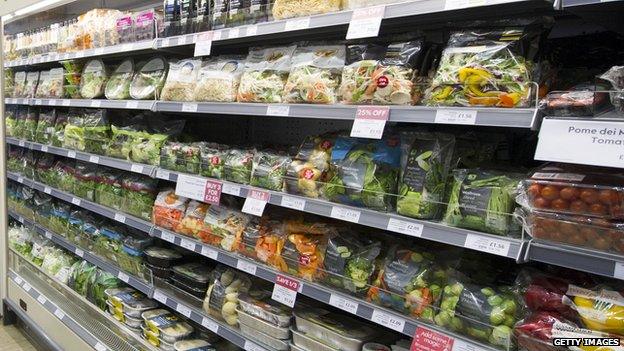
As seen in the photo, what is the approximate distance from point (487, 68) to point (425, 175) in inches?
14.7

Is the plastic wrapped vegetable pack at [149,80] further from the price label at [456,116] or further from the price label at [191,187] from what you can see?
the price label at [456,116]

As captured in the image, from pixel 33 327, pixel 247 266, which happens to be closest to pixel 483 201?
pixel 247 266

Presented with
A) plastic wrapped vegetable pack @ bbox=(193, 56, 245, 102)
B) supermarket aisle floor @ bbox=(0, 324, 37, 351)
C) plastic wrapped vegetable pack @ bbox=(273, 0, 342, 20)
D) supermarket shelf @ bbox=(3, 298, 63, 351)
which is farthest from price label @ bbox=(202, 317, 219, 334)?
supermarket aisle floor @ bbox=(0, 324, 37, 351)

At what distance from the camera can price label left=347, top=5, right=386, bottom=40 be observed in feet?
4.94

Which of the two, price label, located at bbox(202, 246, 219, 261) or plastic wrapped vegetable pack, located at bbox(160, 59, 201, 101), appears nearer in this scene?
price label, located at bbox(202, 246, 219, 261)

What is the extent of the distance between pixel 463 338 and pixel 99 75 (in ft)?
8.65

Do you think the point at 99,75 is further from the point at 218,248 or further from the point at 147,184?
the point at 218,248

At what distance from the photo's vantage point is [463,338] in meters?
1.41

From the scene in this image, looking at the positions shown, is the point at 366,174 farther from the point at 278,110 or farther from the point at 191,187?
the point at 191,187

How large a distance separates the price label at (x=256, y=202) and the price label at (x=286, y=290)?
272mm

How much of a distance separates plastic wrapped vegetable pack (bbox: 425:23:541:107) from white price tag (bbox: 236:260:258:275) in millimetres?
1033

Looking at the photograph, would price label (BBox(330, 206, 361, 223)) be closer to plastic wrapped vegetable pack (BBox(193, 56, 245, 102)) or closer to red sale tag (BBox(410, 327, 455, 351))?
red sale tag (BBox(410, 327, 455, 351))

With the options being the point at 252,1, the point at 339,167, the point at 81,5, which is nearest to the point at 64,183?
the point at 81,5

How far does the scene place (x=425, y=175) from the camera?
1541 millimetres
